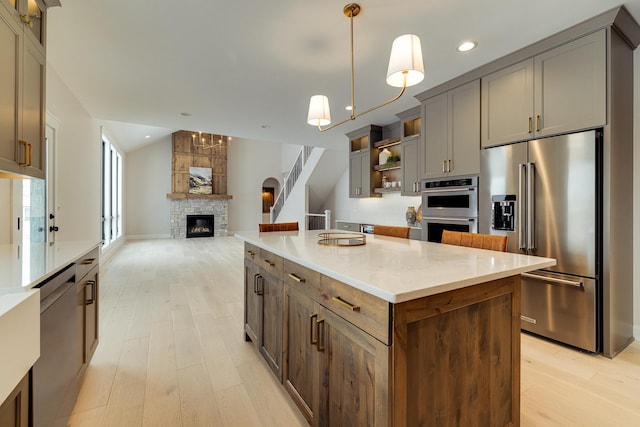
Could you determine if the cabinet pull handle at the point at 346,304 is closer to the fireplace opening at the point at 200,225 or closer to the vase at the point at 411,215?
the vase at the point at 411,215

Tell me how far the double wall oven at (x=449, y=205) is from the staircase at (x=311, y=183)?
382 centimetres

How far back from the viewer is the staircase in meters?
7.95

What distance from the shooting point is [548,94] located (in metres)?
2.54

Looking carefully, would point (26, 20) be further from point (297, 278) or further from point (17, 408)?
point (297, 278)

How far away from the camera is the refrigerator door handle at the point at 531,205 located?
2.62m

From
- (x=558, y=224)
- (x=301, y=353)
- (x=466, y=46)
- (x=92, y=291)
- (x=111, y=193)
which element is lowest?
(x=301, y=353)

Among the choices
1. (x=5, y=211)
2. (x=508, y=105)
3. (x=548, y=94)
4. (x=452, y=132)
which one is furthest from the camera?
(x=452, y=132)

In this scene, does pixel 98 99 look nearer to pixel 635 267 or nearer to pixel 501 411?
pixel 501 411

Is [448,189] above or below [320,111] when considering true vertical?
below

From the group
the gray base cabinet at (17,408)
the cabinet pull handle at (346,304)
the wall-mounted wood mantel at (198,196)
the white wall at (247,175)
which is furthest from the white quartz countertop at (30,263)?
the white wall at (247,175)

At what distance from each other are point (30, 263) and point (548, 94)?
12.4 ft

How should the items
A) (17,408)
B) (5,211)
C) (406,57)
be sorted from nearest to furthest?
(17,408) < (406,57) < (5,211)

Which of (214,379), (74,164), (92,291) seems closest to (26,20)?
(92,291)

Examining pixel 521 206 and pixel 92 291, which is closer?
pixel 92 291
